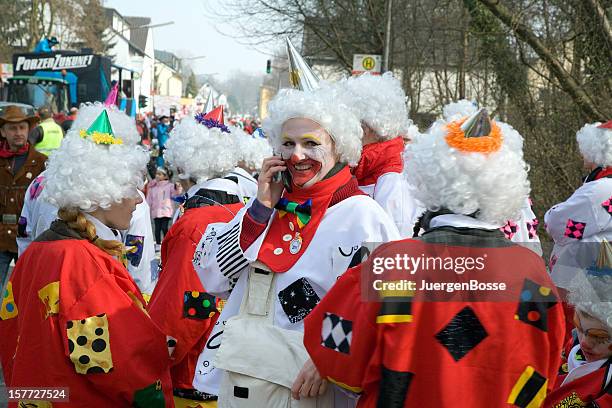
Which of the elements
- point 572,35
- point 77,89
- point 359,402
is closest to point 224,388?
point 359,402

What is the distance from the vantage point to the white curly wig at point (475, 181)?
2547 millimetres

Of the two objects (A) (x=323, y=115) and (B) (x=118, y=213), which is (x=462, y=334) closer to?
(A) (x=323, y=115)

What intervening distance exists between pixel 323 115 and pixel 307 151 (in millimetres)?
179

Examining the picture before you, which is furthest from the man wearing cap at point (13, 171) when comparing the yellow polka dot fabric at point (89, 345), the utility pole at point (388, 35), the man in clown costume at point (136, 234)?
the utility pole at point (388, 35)

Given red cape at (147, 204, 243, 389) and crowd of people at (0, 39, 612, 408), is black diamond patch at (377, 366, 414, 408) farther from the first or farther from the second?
red cape at (147, 204, 243, 389)

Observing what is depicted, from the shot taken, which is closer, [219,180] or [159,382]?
[159,382]

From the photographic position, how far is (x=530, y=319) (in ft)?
8.02

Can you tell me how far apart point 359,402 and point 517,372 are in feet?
1.77

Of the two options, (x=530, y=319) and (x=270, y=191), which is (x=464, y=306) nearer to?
(x=530, y=319)

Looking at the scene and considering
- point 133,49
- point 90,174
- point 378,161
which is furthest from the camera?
point 133,49

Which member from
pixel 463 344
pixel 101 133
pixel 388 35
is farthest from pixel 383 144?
pixel 388 35

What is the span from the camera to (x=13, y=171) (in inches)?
275

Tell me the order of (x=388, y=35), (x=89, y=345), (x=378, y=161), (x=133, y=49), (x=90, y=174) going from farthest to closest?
(x=133, y=49) < (x=388, y=35) < (x=378, y=161) < (x=90, y=174) < (x=89, y=345)

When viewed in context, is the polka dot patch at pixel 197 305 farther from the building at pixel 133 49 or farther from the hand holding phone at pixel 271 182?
the building at pixel 133 49
